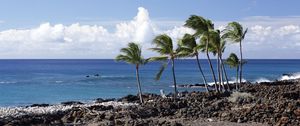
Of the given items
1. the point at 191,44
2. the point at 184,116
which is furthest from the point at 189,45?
the point at 184,116

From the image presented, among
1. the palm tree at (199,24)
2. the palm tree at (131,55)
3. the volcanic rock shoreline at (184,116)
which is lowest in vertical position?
the volcanic rock shoreline at (184,116)

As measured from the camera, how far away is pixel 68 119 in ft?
101

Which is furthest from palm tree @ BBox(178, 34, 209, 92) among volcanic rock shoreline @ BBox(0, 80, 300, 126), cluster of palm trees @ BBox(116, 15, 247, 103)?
volcanic rock shoreline @ BBox(0, 80, 300, 126)

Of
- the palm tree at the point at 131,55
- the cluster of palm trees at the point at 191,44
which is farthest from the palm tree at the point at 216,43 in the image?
the palm tree at the point at 131,55

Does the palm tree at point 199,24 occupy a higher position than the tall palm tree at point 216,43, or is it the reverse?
the palm tree at point 199,24

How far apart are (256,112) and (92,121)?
31.4 feet

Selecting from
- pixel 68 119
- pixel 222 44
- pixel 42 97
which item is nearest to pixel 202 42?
pixel 222 44

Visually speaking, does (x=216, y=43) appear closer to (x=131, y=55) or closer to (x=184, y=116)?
(x=131, y=55)

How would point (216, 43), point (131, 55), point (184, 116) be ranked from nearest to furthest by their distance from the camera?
point (184, 116) → point (131, 55) → point (216, 43)

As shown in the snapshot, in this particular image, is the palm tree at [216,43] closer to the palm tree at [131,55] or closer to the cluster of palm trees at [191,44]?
the cluster of palm trees at [191,44]

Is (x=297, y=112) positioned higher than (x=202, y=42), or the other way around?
(x=202, y=42)

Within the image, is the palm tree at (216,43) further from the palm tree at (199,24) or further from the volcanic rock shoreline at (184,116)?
the volcanic rock shoreline at (184,116)

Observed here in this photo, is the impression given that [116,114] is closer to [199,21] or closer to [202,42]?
[199,21]

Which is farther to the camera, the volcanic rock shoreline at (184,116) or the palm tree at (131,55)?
the palm tree at (131,55)
